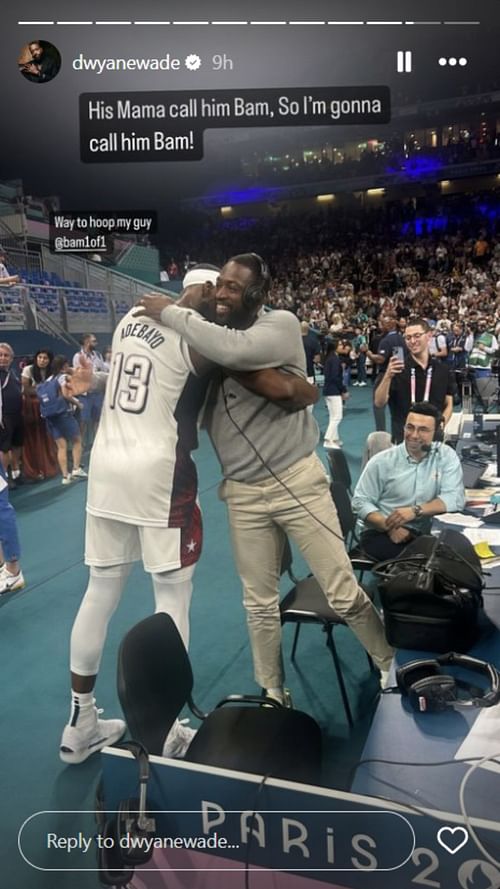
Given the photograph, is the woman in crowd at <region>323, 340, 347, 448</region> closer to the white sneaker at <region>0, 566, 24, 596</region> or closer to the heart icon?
the heart icon

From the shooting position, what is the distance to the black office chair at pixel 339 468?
2.15 m

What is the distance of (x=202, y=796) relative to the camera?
0.93 metres

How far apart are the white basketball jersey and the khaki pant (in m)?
0.18

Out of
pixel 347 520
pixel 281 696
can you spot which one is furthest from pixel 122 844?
pixel 347 520

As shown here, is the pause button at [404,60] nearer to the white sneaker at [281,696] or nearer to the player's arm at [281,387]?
the player's arm at [281,387]

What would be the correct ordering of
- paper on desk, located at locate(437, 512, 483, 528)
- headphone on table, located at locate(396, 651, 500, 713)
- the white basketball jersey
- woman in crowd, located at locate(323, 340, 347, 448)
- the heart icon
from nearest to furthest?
the heart icon
headphone on table, located at locate(396, 651, 500, 713)
the white basketball jersey
woman in crowd, located at locate(323, 340, 347, 448)
paper on desk, located at locate(437, 512, 483, 528)

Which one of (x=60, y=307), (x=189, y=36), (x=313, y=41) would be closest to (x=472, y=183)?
(x=313, y=41)

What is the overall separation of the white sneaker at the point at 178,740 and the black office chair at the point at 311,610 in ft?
1.34

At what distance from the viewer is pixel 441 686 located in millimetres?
1123

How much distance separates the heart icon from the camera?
840mm

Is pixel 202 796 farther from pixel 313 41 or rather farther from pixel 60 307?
pixel 313 41

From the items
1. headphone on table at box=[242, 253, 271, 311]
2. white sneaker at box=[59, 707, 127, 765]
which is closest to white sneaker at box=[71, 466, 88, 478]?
headphone on table at box=[242, 253, 271, 311]

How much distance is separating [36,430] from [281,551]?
28.1 inches

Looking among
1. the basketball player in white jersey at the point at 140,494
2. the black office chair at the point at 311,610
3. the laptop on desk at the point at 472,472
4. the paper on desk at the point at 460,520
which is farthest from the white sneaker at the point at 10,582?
the laptop on desk at the point at 472,472
